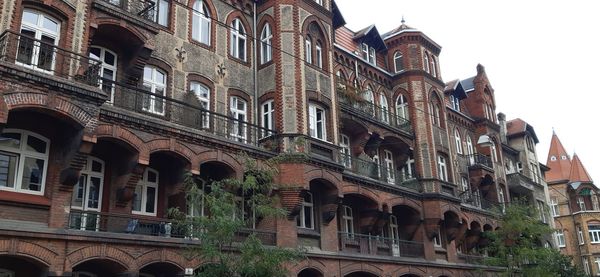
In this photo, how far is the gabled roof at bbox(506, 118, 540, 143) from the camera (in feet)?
149

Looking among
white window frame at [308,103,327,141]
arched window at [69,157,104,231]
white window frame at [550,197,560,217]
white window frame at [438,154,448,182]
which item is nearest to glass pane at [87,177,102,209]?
arched window at [69,157,104,231]

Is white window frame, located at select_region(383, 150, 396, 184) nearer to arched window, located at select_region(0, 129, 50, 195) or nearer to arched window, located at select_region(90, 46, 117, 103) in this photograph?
arched window, located at select_region(90, 46, 117, 103)

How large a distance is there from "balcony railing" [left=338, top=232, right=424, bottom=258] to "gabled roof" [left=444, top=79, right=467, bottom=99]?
13695 millimetres

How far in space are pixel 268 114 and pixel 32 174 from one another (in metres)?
9.56

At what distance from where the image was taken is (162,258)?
15.8 m

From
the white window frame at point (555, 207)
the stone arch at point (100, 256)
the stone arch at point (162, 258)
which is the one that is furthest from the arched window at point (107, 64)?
the white window frame at point (555, 207)

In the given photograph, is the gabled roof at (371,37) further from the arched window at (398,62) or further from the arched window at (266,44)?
the arched window at (266,44)

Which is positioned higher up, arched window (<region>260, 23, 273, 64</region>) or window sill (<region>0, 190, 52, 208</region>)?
arched window (<region>260, 23, 273, 64</region>)

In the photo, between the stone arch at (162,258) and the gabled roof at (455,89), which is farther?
the gabled roof at (455,89)

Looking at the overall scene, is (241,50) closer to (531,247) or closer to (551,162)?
(531,247)

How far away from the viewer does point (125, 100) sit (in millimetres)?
17438

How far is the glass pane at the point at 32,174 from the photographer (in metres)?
14.4

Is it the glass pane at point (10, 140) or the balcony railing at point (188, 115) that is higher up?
the balcony railing at point (188, 115)

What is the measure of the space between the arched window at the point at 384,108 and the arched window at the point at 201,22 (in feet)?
37.9
